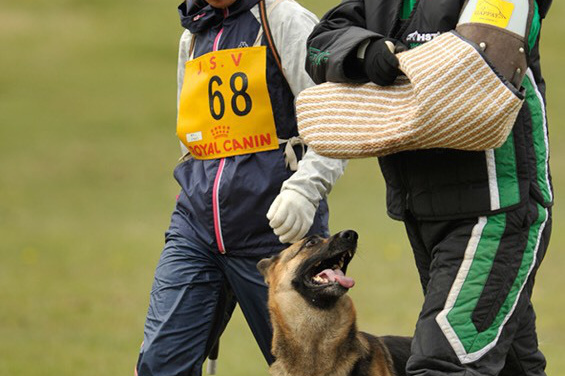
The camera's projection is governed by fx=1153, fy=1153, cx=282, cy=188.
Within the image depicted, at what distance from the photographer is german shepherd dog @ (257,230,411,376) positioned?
15.9ft

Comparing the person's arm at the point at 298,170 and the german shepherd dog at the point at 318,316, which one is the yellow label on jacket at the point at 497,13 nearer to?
the person's arm at the point at 298,170

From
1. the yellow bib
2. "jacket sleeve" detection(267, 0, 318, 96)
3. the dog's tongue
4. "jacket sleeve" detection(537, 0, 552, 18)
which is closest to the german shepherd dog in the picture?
the dog's tongue

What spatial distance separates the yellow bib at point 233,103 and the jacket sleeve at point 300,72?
0.11 meters

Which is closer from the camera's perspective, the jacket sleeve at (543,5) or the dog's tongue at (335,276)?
the jacket sleeve at (543,5)

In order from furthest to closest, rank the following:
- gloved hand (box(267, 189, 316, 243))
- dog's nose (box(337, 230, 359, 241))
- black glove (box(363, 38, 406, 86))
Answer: dog's nose (box(337, 230, 359, 241)) → gloved hand (box(267, 189, 316, 243)) → black glove (box(363, 38, 406, 86))

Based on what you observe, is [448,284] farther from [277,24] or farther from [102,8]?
[102,8]

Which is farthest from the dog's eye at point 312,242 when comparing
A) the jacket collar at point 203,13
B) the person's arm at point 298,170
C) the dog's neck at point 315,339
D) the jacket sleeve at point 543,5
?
the jacket sleeve at point 543,5

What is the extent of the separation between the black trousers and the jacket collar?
5.09 feet

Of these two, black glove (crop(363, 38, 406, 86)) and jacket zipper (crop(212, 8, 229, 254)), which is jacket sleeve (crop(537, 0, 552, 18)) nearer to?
black glove (crop(363, 38, 406, 86))

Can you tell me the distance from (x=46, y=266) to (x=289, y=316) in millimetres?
8440

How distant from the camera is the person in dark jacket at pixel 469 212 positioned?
392cm

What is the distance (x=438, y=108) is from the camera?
369 cm

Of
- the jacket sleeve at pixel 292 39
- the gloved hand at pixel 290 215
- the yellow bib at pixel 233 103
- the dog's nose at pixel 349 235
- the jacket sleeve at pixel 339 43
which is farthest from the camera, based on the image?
the yellow bib at pixel 233 103

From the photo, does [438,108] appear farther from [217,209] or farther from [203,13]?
[203,13]
